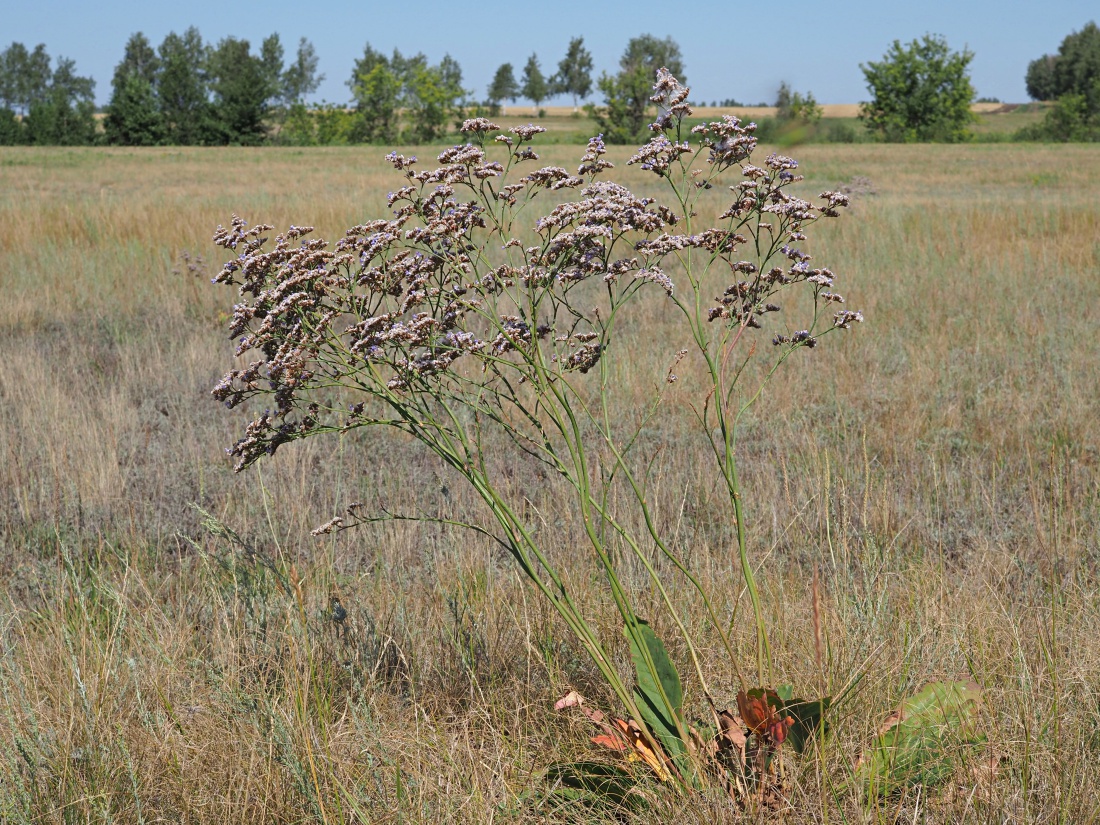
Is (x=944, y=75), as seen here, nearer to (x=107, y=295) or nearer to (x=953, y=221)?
(x=953, y=221)

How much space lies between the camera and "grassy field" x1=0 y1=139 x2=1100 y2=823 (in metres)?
2.08

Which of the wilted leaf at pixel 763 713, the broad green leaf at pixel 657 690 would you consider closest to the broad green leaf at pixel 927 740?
the wilted leaf at pixel 763 713

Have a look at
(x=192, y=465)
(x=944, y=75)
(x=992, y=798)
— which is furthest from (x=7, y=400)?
(x=944, y=75)

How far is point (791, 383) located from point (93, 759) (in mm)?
4957

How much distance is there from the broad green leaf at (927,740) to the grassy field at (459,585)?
5 centimetres

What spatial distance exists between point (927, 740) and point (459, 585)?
165cm

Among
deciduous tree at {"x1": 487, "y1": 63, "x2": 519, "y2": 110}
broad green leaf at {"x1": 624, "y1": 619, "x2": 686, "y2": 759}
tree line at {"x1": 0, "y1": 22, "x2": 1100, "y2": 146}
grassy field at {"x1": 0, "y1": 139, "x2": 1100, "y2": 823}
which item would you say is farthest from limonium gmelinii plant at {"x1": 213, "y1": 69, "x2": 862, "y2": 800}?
deciduous tree at {"x1": 487, "y1": 63, "x2": 519, "y2": 110}

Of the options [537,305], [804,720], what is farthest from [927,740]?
[537,305]

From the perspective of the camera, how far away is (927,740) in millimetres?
2035

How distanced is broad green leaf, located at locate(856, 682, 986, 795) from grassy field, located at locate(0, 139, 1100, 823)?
0.17 ft

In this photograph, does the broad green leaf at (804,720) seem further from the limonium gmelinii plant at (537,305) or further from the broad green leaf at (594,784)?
the broad green leaf at (594,784)

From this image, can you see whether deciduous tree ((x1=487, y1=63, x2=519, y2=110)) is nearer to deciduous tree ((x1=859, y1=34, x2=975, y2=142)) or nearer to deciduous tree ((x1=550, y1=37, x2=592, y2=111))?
deciduous tree ((x1=550, y1=37, x2=592, y2=111))

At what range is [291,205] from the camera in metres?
14.3

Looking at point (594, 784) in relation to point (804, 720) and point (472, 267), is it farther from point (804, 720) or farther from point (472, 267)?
point (472, 267)
